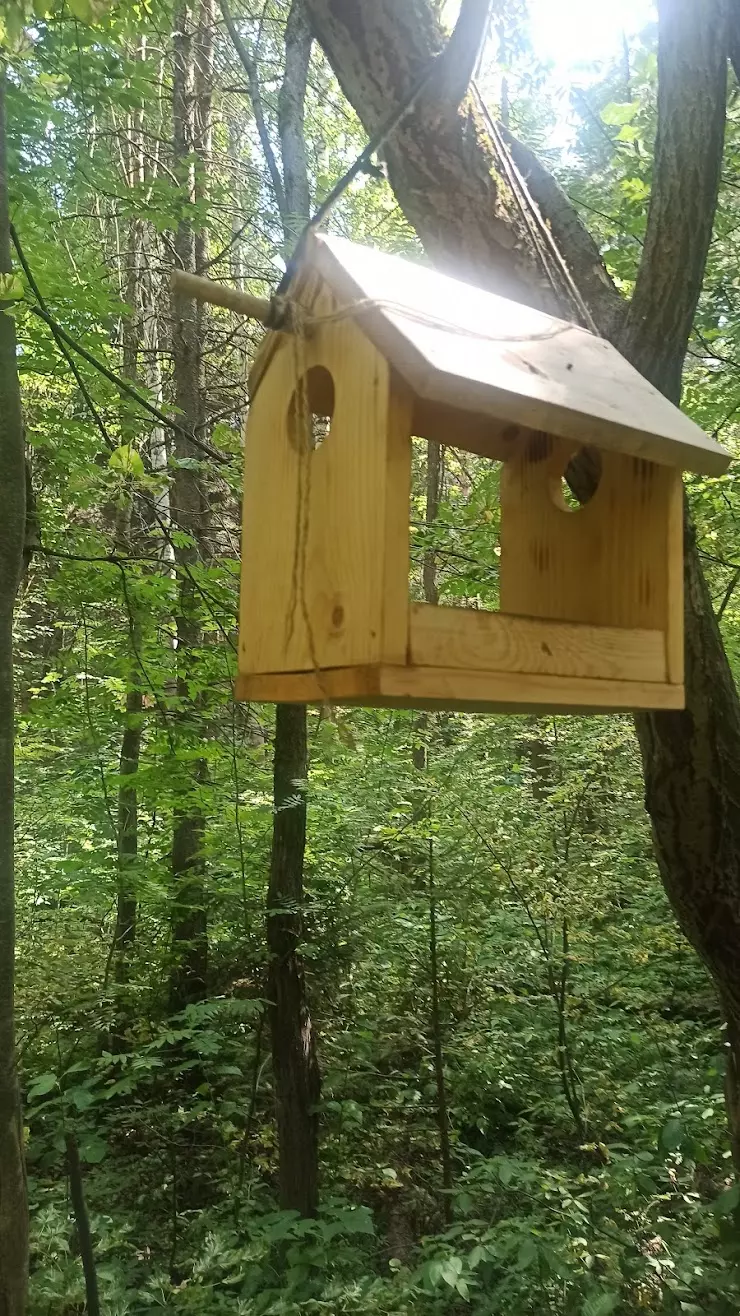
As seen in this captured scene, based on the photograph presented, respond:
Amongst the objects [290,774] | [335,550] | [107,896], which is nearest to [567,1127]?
[290,774]

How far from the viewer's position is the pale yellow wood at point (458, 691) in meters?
0.95

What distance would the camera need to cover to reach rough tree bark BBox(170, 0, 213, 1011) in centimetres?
429

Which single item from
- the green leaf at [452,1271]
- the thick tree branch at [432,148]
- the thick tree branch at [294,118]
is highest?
the thick tree branch at [294,118]

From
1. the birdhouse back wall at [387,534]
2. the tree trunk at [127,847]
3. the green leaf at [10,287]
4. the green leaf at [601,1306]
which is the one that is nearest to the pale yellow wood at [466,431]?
the birdhouse back wall at [387,534]

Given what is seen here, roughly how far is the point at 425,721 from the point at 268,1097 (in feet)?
6.96

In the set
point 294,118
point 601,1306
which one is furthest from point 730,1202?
point 294,118

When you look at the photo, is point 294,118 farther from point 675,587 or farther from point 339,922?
point 339,922

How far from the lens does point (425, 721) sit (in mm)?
4879

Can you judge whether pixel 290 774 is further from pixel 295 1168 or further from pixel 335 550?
pixel 335 550

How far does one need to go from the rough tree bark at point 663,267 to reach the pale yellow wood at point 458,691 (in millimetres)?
688

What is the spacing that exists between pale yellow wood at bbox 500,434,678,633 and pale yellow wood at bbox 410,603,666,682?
0.10m

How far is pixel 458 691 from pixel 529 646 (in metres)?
0.15

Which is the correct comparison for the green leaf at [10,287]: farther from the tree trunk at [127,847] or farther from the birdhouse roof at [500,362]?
the tree trunk at [127,847]

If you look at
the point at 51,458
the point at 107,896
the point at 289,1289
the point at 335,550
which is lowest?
the point at 289,1289
